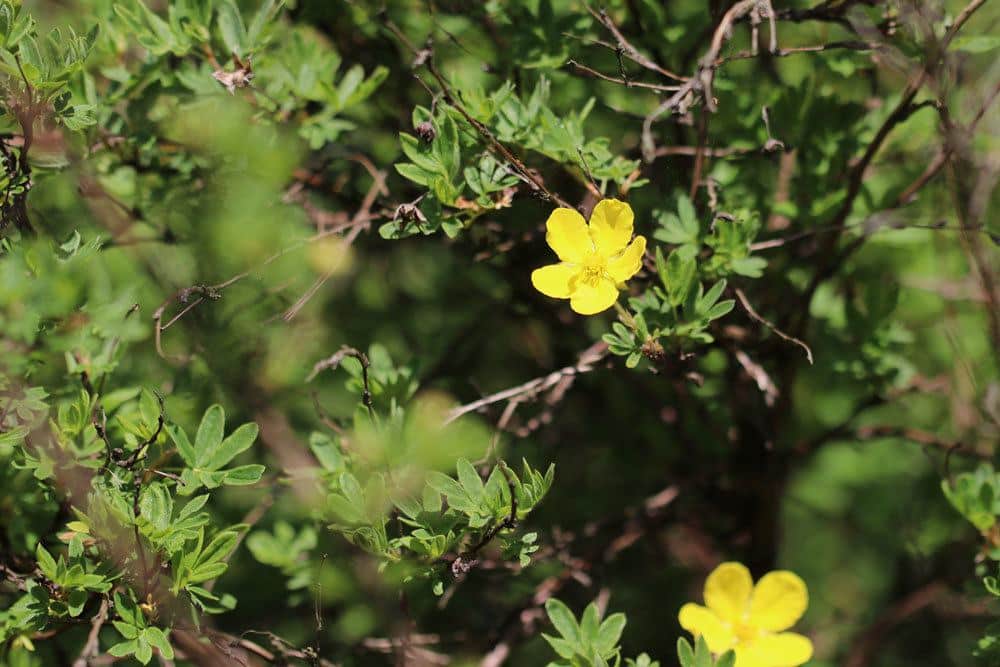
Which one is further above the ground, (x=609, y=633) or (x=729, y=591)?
(x=609, y=633)

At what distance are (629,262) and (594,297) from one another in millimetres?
68

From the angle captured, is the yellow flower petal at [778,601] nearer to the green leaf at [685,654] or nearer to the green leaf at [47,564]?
the green leaf at [685,654]

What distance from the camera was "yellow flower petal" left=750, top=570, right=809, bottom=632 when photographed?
5.34 feet

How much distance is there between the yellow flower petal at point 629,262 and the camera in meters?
1.26

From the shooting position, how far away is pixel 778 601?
1.65m

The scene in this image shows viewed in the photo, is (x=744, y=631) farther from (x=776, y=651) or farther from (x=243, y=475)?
(x=243, y=475)

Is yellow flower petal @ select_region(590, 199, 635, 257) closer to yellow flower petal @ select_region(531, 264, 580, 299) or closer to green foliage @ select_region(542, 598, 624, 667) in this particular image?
yellow flower petal @ select_region(531, 264, 580, 299)

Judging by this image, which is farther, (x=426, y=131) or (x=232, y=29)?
(x=232, y=29)

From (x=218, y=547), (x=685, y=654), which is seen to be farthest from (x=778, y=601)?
(x=218, y=547)

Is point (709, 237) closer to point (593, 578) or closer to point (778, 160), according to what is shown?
point (778, 160)

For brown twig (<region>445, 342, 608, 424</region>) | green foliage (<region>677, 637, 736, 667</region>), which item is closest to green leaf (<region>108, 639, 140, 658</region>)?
brown twig (<region>445, 342, 608, 424</region>)

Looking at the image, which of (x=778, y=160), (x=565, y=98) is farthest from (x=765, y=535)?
(x=565, y=98)

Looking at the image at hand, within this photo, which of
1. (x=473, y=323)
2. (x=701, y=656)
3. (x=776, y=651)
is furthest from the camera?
(x=473, y=323)

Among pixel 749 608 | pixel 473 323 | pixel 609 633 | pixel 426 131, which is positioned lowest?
pixel 749 608
